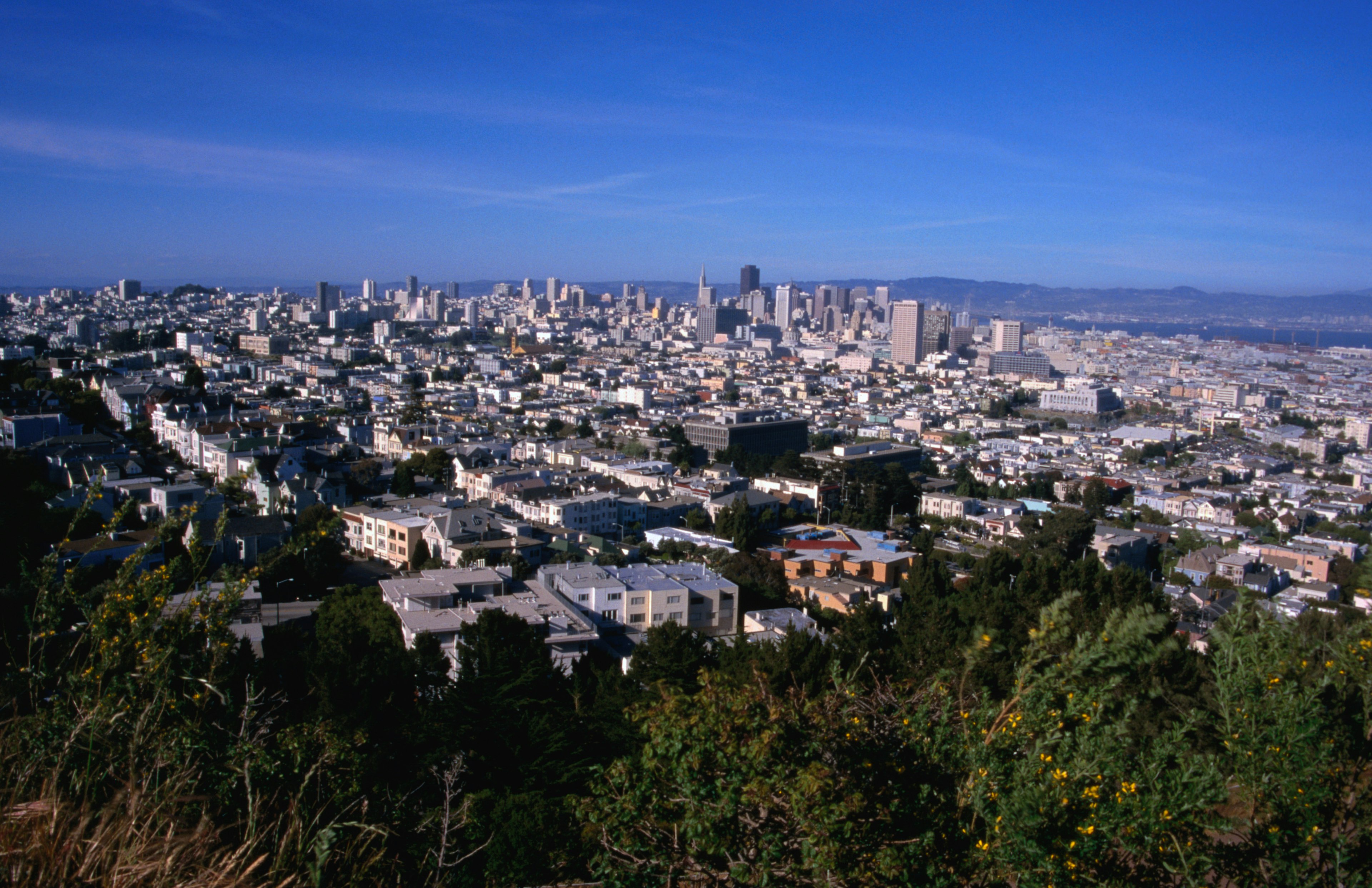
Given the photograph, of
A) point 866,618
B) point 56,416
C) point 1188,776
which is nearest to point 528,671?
point 866,618

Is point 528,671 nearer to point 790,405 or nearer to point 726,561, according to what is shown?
point 726,561

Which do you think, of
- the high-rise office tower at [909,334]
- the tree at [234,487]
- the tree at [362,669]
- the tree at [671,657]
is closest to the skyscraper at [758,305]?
the high-rise office tower at [909,334]

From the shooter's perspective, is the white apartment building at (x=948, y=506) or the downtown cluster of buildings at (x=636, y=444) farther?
the white apartment building at (x=948, y=506)

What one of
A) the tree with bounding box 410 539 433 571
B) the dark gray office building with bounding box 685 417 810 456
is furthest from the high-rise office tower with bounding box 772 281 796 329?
the tree with bounding box 410 539 433 571

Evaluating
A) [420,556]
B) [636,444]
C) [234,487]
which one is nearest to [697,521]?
[420,556]

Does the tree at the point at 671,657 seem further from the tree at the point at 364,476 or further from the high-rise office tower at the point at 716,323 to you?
the high-rise office tower at the point at 716,323

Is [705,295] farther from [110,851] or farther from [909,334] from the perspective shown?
[110,851]
